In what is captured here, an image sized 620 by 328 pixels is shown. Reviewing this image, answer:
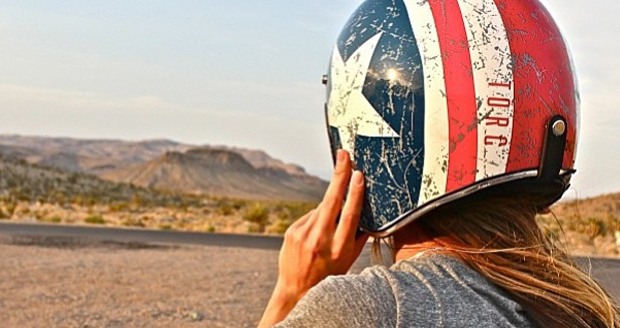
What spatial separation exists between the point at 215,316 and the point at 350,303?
1019 centimetres

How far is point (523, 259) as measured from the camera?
2035 mm

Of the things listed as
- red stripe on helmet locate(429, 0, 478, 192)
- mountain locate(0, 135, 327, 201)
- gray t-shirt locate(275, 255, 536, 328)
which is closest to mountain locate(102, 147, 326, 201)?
mountain locate(0, 135, 327, 201)

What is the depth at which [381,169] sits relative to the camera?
7.63ft

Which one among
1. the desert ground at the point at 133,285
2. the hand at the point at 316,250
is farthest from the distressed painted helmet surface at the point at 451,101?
the desert ground at the point at 133,285

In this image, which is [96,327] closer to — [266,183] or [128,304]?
[128,304]

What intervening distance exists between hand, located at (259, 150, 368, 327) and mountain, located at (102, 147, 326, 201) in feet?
415

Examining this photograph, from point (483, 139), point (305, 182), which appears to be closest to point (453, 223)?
point (483, 139)

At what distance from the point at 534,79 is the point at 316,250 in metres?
0.68

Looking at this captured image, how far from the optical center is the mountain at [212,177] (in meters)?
137

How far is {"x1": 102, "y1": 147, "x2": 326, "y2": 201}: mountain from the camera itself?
137375 mm

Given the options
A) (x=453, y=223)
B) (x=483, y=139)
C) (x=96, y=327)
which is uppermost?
(x=483, y=139)

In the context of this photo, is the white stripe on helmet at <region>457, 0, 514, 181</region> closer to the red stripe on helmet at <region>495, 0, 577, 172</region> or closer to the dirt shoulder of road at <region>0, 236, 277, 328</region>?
the red stripe on helmet at <region>495, 0, 577, 172</region>

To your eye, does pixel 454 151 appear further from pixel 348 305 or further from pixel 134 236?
pixel 134 236

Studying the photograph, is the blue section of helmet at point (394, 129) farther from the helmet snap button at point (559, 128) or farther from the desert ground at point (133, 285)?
the desert ground at point (133, 285)
